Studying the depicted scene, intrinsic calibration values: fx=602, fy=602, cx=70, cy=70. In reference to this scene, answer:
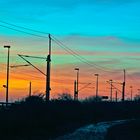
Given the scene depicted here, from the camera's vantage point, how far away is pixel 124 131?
58.6 meters

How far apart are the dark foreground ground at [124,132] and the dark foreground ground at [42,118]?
28cm

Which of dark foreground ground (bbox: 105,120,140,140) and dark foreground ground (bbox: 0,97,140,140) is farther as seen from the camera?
dark foreground ground (bbox: 105,120,140,140)

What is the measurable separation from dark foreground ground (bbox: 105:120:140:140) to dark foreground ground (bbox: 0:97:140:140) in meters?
0.28

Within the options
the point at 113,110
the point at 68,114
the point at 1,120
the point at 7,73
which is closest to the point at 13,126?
the point at 1,120

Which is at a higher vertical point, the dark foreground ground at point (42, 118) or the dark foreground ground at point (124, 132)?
the dark foreground ground at point (42, 118)

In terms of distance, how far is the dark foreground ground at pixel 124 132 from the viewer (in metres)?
49.3

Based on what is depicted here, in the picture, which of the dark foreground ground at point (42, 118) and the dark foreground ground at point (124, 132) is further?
the dark foreground ground at point (124, 132)

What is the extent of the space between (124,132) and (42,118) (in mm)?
8128

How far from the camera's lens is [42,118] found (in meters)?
55.5

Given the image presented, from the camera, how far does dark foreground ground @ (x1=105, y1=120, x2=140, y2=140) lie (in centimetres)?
4933

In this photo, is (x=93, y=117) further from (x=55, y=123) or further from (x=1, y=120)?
(x=1, y=120)

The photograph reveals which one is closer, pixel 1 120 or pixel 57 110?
pixel 1 120

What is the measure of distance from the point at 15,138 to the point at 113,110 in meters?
69.0

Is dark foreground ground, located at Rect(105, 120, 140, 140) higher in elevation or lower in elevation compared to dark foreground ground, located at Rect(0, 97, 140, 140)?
lower
